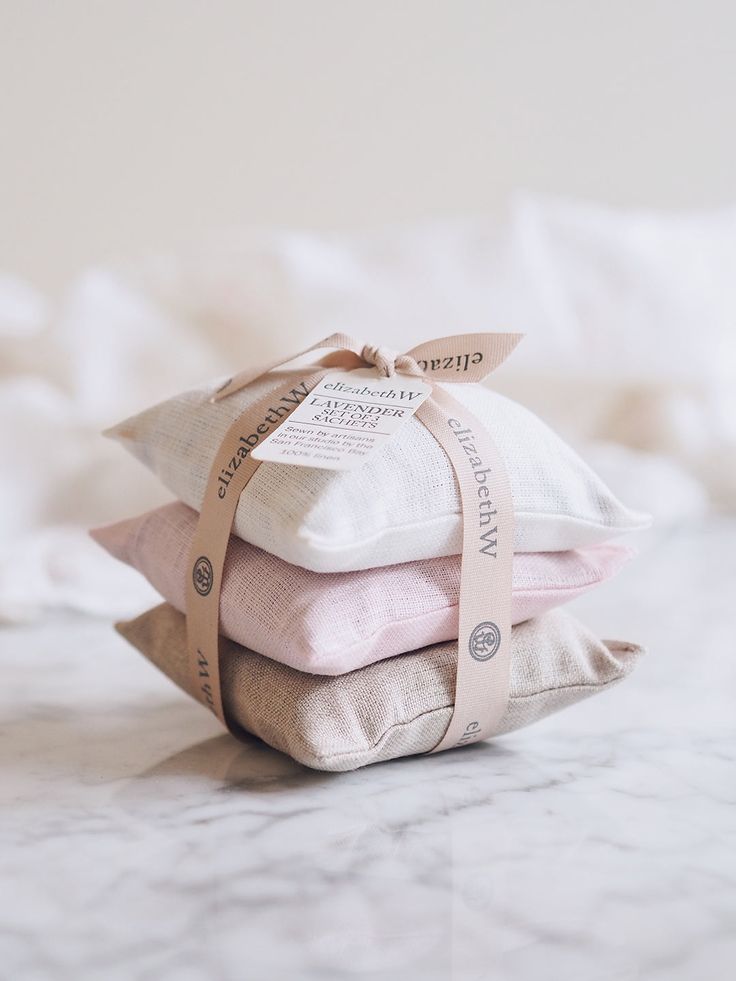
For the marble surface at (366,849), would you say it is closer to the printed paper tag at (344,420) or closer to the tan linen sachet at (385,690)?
the tan linen sachet at (385,690)

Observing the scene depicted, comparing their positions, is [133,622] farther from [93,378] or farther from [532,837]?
[93,378]

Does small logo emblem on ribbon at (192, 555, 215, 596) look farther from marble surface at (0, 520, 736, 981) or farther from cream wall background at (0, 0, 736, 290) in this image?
cream wall background at (0, 0, 736, 290)

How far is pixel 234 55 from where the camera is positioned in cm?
243

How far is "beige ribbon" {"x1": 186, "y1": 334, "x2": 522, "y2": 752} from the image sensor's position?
0.98 m

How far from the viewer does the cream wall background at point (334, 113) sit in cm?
235

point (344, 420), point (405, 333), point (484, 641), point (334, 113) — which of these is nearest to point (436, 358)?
point (344, 420)

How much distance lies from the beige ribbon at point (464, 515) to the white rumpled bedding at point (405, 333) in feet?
2.12

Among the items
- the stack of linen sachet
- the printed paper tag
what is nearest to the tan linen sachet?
the stack of linen sachet

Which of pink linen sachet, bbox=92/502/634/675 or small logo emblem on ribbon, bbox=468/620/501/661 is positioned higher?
pink linen sachet, bbox=92/502/634/675

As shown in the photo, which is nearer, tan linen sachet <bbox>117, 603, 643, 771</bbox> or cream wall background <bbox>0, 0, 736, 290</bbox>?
tan linen sachet <bbox>117, 603, 643, 771</bbox>

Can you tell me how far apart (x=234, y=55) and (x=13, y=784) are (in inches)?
71.5

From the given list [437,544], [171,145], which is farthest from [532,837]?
[171,145]

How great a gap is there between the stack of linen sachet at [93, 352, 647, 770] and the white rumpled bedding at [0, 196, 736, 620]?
0.64m

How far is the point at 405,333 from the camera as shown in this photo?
2051mm
